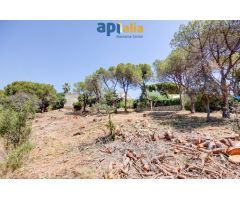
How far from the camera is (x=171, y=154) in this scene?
4.73 meters

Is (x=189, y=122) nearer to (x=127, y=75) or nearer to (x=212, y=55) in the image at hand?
(x=212, y=55)

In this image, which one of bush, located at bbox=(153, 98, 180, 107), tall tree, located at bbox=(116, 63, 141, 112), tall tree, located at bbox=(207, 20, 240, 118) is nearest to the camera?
tall tree, located at bbox=(207, 20, 240, 118)

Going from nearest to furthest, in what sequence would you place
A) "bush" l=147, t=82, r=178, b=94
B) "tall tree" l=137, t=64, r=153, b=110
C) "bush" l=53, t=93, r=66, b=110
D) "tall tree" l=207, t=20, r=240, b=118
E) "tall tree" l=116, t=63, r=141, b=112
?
"tall tree" l=207, t=20, r=240, b=118 → "tall tree" l=116, t=63, r=141, b=112 → "tall tree" l=137, t=64, r=153, b=110 → "bush" l=147, t=82, r=178, b=94 → "bush" l=53, t=93, r=66, b=110

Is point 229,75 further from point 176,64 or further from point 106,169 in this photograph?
point 106,169

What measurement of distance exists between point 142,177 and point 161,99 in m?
14.5

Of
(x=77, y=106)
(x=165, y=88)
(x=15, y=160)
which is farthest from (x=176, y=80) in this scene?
(x=15, y=160)

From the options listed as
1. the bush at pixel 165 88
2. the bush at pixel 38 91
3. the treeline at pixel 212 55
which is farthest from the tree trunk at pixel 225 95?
the bush at pixel 38 91

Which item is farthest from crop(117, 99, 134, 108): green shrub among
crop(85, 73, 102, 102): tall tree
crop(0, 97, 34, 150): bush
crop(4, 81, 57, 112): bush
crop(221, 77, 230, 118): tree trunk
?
crop(0, 97, 34, 150): bush

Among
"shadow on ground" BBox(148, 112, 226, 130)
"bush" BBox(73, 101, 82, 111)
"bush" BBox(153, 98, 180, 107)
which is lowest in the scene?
"shadow on ground" BBox(148, 112, 226, 130)

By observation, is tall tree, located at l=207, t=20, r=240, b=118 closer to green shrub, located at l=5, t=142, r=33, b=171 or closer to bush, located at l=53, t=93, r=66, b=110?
green shrub, located at l=5, t=142, r=33, b=171

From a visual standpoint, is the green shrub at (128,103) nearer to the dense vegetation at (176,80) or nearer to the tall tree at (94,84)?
the dense vegetation at (176,80)

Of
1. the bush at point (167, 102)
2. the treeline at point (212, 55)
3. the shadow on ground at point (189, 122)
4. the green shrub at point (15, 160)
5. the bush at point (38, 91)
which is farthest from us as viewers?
the bush at point (38, 91)

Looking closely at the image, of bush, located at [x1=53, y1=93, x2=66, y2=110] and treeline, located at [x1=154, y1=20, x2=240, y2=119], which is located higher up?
treeline, located at [x1=154, y1=20, x2=240, y2=119]
